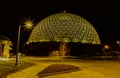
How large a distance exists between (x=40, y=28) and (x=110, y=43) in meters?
26.3

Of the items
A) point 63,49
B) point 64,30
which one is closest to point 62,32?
point 64,30

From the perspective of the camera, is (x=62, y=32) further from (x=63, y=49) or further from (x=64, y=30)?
(x=63, y=49)

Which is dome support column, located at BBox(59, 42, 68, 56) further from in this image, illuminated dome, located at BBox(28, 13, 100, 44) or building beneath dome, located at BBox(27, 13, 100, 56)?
illuminated dome, located at BBox(28, 13, 100, 44)

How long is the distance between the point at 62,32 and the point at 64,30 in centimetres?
96

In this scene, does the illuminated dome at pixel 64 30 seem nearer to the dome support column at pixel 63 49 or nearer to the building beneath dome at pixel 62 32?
the building beneath dome at pixel 62 32

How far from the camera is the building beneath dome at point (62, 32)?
68688 millimetres

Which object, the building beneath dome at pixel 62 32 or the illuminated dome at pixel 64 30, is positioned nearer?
the building beneath dome at pixel 62 32

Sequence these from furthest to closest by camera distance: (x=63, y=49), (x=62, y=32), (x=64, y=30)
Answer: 1. (x=64, y=30)
2. (x=62, y=32)
3. (x=63, y=49)

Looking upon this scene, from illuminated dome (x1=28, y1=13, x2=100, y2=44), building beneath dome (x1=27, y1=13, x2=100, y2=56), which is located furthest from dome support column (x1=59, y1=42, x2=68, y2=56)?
illuminated dome (x1=28, y1=13, x2=100, y2=44)

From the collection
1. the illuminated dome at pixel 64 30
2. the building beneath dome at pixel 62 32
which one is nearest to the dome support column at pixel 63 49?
the building beneath dome at pixel 62 32

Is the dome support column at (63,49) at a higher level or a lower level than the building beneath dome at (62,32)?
lower

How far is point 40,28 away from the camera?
76.4 m

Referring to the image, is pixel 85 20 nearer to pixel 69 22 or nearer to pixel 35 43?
pixel 69 22

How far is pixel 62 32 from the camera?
71.9m
